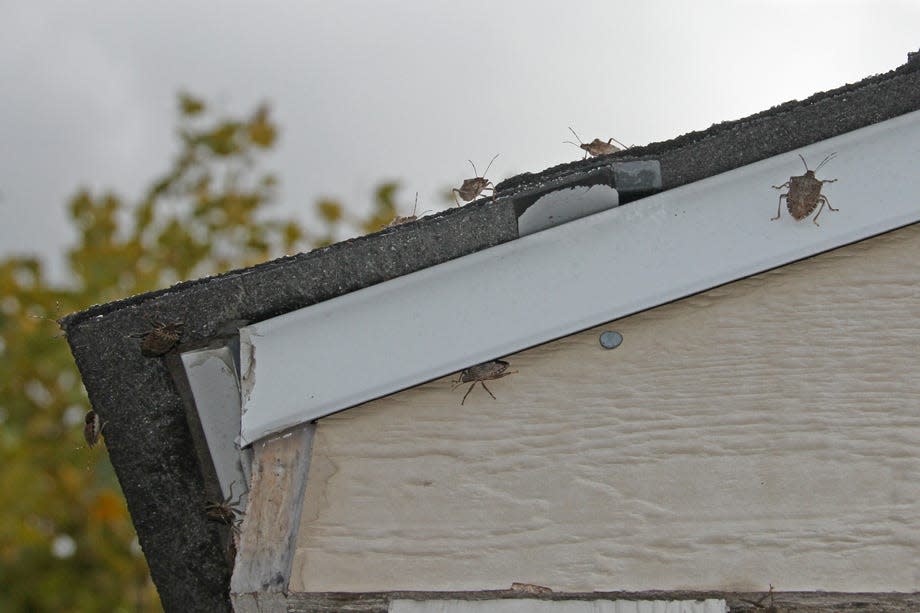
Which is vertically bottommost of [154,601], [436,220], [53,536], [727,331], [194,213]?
[154,601]

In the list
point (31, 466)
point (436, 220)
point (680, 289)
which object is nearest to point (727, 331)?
point (680, 289)

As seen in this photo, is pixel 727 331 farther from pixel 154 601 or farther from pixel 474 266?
pixel 154 601

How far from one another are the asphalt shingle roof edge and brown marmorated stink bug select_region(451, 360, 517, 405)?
316 millimetres

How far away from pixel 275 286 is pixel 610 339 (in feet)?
2.78

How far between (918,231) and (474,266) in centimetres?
112

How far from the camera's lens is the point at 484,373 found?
2.44m

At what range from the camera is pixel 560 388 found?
2.41m

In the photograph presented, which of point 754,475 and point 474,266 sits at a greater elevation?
point 474,266

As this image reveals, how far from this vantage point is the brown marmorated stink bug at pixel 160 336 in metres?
2.54

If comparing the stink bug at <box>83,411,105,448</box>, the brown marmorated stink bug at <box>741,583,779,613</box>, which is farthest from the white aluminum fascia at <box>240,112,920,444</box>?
the brown marmorated stink bug at <box>741,583,779,613</box>

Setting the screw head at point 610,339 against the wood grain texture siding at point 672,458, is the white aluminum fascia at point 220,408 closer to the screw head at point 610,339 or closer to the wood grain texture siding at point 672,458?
the wood grain texture siding at point 672,458

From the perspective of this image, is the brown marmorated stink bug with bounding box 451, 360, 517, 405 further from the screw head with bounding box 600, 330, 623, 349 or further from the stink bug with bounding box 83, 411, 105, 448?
the stink bug with bounding box 83, 411, 105, 448

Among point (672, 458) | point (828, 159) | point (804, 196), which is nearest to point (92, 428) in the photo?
point (672, 458)

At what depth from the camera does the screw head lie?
245 centimetres
